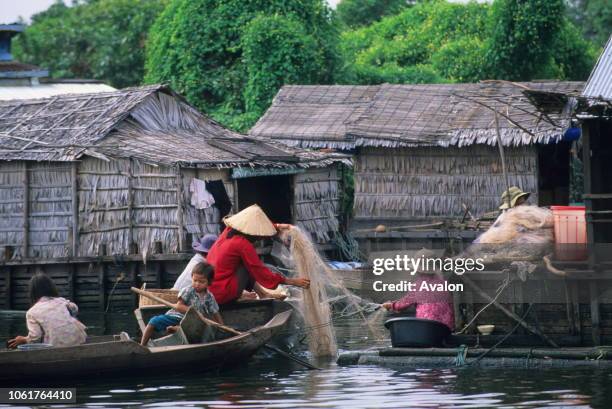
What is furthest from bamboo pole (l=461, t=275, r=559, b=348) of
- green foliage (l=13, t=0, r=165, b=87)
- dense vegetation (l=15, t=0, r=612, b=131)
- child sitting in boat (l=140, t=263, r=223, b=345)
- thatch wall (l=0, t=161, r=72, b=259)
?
green foliage (l=13, t=0, r=165, b=87)

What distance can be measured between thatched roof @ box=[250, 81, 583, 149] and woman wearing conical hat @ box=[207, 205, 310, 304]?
9579mm

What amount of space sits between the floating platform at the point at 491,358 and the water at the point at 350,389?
12 cm

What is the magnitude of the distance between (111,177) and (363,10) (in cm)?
2811

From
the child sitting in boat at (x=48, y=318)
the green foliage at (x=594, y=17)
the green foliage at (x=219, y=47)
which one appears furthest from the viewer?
the green foliage at (x=594, y=17)

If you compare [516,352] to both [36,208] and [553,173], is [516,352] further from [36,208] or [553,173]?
[553,173]

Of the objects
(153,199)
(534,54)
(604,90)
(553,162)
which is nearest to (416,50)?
(534,54)

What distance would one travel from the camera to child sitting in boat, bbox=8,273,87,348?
13188mm

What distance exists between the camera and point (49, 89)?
108ft

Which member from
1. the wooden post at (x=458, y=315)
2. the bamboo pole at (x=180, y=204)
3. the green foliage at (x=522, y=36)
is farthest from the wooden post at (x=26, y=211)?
the green foliage at (x=522, y=36)

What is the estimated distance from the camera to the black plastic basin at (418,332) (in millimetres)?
14156

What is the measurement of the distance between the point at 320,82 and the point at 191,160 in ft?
38.3

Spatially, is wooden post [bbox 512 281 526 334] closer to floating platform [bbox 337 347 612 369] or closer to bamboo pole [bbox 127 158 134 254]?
floating platform [bbox 337 347 612 369]

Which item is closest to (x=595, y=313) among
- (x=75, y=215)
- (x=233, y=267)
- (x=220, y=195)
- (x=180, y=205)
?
(x=233, y=267)

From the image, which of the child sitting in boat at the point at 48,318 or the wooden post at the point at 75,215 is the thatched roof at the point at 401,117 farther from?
the child sitting in boat at the point at 48,318
